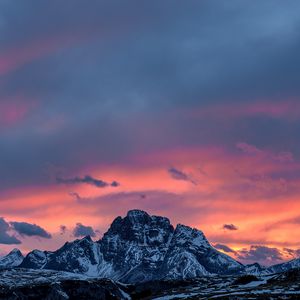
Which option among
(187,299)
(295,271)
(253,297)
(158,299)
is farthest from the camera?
(295,271)

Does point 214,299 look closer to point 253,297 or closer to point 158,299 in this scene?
point 253,297

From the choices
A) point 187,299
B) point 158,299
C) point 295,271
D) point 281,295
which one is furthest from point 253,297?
point 295,271

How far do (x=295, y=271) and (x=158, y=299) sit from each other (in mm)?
55124

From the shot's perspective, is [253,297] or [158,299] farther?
[158,299]

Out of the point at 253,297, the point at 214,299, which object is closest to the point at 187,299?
Result: the point at 214,299

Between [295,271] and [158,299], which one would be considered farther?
[295,271]

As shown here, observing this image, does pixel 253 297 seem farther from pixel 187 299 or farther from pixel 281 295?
pixel 187 299

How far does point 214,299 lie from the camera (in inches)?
5094

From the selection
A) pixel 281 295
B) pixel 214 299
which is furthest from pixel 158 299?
pixel 281 295

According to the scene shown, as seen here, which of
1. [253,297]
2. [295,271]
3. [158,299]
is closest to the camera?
[253,297]

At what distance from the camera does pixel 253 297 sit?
123875mm

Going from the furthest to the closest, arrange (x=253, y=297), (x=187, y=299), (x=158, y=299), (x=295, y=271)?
(x=295, y=271) → (x=158, y=299) → (x=187, y=299) → (x=253, y=297)

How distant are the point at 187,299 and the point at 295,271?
6210 cm

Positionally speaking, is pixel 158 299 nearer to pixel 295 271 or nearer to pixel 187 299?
pixel 187 299
